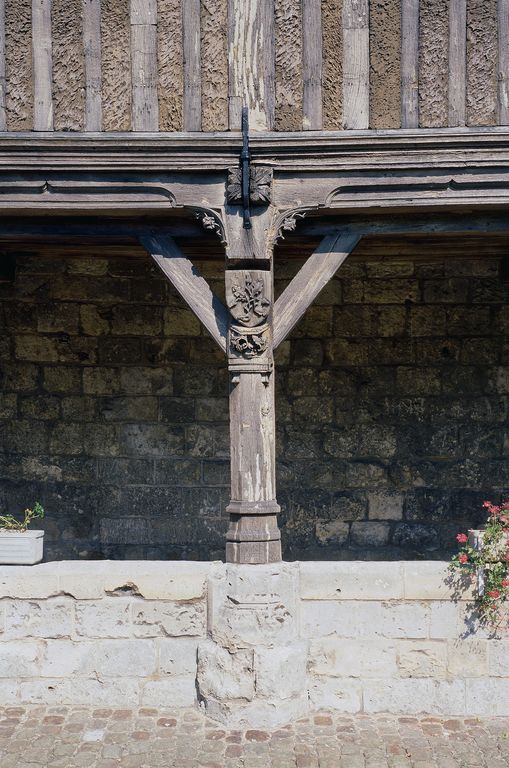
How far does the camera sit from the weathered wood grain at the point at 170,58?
14.5ft

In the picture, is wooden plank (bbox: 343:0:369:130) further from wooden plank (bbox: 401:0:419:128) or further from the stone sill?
the stone sill

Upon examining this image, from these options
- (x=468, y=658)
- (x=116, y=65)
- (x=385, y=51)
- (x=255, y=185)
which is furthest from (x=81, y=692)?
(x=385, y=51)

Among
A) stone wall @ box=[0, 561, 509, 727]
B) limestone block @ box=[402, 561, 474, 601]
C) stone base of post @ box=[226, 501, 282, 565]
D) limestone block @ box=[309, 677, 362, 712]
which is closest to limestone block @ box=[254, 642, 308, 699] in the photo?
stone wall @ box=[0, 561, 509, 727]

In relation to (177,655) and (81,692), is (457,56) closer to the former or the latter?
(177,655)

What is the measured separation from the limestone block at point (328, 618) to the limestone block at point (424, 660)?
12.7 inches

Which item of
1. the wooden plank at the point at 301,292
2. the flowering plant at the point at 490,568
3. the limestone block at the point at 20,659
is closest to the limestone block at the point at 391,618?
the flowering plant at the point at 490,568

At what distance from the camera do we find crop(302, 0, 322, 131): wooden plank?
14.4ft

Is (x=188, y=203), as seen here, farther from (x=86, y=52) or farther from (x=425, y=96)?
(x=425, y=96)

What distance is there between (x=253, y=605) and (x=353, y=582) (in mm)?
576

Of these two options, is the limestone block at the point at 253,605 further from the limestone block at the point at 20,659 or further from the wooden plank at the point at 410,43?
the wooden plank at the point at 410,43

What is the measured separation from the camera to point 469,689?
439 cm

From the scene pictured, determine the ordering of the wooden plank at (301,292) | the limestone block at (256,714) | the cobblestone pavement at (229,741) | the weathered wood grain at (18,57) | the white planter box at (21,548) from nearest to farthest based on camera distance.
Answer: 1. the cobblestone pavement at (229,741)
2. the limestone block at (256,714)
3. the weathered wood grain at (18,57)
4. the wooden plank at (301,292)
5. the white planter box at (21,548)

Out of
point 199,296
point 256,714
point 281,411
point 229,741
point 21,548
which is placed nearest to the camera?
point 229,741

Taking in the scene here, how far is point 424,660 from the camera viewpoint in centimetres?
443
